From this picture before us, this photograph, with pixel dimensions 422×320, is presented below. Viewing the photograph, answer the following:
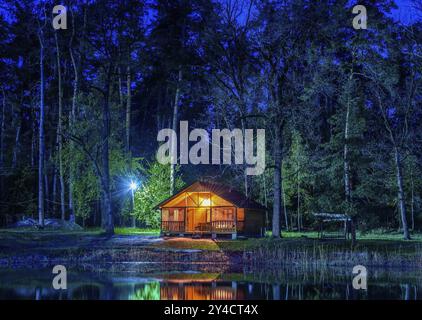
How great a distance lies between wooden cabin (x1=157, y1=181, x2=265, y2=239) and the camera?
132 feet

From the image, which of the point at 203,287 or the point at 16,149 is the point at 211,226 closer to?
the point at 203,287

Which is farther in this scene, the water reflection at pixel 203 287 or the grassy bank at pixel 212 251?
the grassy bank at pixel 212 251

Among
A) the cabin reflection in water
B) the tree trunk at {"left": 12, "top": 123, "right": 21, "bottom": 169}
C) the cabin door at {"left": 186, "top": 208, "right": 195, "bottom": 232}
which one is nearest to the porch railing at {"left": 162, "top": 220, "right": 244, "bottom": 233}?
the cabin door at {"left": 186, "top": 208, "right": 195, "bottom": 232}

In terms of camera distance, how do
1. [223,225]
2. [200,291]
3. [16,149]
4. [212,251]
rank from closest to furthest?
[200,291]
[212,251]
[223,225]
[16,149]

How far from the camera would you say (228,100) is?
1702 inches

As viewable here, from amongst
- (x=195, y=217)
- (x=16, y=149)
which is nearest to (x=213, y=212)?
(x=195, y=217)

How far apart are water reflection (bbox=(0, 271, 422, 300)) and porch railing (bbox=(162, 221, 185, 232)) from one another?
47.1 ft

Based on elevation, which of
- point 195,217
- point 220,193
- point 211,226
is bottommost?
point 211,226

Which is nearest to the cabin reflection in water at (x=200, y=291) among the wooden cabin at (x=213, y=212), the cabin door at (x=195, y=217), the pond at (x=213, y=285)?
the pond at (x=213, y=285)

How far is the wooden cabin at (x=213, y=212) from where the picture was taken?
4019 cm

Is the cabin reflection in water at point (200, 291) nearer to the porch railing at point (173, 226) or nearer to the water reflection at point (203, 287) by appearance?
the water reflection at point (203, 287)

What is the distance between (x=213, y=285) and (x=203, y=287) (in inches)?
29.0
